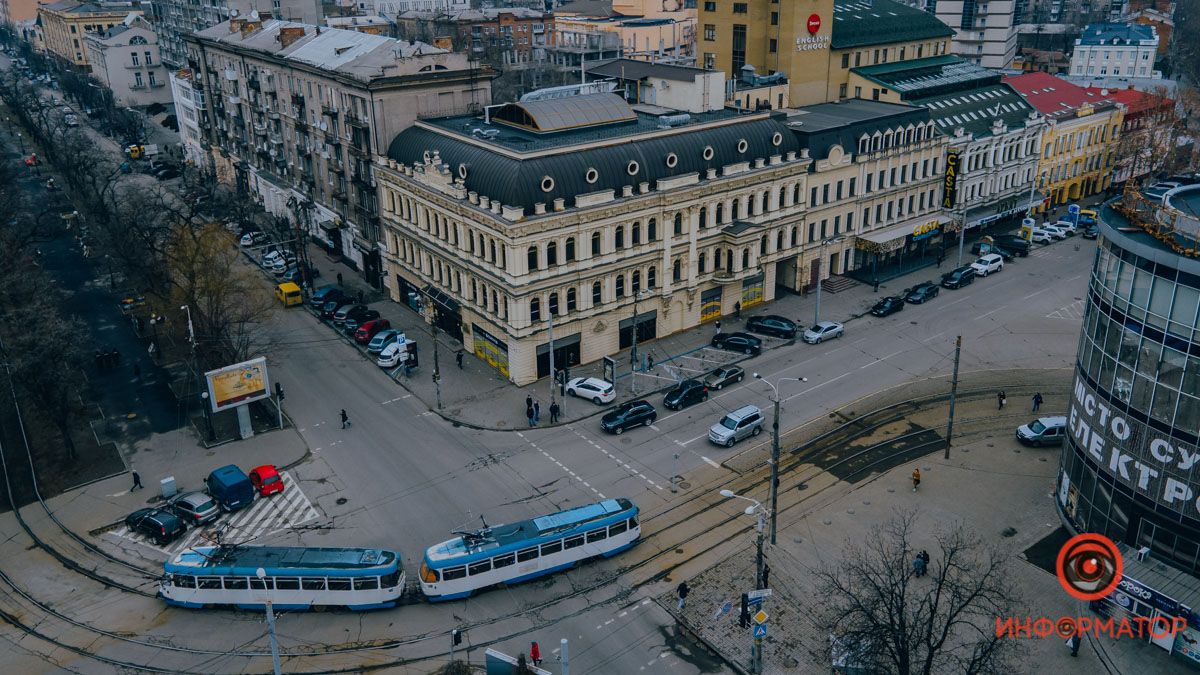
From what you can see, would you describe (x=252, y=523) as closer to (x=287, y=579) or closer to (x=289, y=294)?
(x=287, y=579)

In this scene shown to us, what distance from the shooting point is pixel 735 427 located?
59156mm

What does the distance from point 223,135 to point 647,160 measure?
256 feet

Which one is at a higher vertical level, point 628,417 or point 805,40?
point 805,40

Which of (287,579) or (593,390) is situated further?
(593,390)

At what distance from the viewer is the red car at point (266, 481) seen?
5484 centimetres

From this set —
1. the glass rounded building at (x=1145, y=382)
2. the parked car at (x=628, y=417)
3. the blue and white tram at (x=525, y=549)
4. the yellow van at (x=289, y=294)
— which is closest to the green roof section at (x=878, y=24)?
the parked car at (x=628, y=417)

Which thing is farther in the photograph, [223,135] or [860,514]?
[223,135]

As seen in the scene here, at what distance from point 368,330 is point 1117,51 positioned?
464ft

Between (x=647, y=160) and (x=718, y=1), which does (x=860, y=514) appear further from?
(x=718, y=1)

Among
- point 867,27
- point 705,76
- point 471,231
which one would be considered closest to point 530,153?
point 471,231

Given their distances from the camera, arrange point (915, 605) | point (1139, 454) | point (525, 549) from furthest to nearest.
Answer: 1. point (525, 549)
2. point (915, 605)
3. point (1139, 454)

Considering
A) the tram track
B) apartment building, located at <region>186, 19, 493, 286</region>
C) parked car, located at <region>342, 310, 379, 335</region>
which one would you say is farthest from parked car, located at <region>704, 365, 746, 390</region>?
apartment building, located at <region>186, 19, 493, 286</region>

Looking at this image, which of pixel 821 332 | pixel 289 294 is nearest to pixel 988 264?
pixel 821 332

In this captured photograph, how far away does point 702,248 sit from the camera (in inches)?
2975
